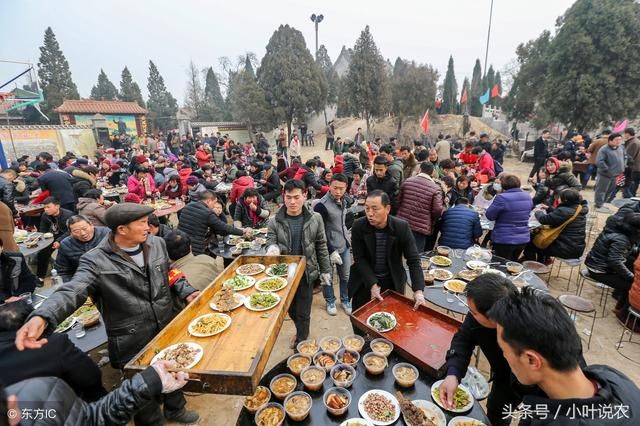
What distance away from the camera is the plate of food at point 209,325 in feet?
8.43

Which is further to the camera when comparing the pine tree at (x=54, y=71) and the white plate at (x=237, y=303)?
the pine tree at (x=54, y=71)

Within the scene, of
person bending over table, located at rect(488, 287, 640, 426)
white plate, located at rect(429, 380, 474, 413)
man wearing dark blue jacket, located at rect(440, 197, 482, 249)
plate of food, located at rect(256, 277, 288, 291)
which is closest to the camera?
person bending over table, located at rect(488, 287, 640, 426)

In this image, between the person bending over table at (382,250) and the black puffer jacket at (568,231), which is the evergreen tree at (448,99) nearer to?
the black puffer jacket at (568,231)

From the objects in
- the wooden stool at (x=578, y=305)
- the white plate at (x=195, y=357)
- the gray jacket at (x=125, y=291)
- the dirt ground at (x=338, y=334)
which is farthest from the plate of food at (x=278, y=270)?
the wooden stool at (x=578, y=305)

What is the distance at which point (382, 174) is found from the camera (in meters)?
6.08

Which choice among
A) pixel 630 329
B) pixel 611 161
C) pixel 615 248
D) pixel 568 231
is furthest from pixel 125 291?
pixel 611 161

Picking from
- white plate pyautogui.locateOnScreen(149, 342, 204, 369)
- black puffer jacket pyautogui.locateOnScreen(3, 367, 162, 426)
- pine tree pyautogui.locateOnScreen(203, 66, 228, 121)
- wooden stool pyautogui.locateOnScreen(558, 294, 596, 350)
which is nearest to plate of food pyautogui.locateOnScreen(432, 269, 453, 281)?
wooden stool pyautogui.locateOnScreen(558, 294, 596, 350)

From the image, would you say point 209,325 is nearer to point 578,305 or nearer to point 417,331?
point 417,331

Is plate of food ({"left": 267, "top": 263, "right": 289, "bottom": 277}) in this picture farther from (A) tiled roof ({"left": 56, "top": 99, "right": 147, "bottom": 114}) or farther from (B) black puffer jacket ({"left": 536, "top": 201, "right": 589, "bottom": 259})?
(A) tiled roof ({"left": 56, "top": 99, "right": 147, "bottom": 114})

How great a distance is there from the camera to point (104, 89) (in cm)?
4631

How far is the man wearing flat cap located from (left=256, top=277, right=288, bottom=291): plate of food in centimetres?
70

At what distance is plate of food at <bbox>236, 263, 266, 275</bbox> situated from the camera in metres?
3.68

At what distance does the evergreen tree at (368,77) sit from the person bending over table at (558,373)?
27.6 meters

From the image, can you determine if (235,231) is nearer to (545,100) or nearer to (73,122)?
(545,100)
